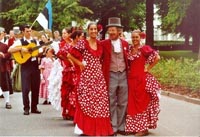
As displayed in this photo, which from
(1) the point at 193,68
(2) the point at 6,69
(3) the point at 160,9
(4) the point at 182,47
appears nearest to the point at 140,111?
(2) the point at 6,69

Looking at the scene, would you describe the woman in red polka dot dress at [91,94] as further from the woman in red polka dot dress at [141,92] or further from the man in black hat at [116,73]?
the woman in red polka dot dress at [141,92]

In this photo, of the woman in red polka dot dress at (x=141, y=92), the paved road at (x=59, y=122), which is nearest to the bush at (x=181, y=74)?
the paved road at (x=59, y=122)

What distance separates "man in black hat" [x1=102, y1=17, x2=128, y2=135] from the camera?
9.75 meters

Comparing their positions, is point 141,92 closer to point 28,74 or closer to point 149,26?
point 28,74

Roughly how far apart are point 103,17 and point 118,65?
31.1 meters

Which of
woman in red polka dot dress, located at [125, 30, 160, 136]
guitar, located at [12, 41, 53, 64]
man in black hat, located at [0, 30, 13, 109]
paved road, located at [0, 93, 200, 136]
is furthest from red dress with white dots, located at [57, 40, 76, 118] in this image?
man in black hat, located at [0, 30, 13, 109]

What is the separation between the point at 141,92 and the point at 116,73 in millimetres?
491

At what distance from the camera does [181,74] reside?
1728 cm

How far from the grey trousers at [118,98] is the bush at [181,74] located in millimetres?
6074

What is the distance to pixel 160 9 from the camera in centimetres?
Result: 3897

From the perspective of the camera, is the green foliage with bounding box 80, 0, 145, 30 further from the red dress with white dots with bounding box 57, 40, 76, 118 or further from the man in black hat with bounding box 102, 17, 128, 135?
the man in black hat with bounding box 102, 17, 128, 135

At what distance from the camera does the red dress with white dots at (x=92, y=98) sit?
949 cm

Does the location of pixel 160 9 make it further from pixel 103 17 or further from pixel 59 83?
pixel 59 83

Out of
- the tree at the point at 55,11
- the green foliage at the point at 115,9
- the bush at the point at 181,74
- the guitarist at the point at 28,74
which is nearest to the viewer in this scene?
the guitarist at the point at 28,74
